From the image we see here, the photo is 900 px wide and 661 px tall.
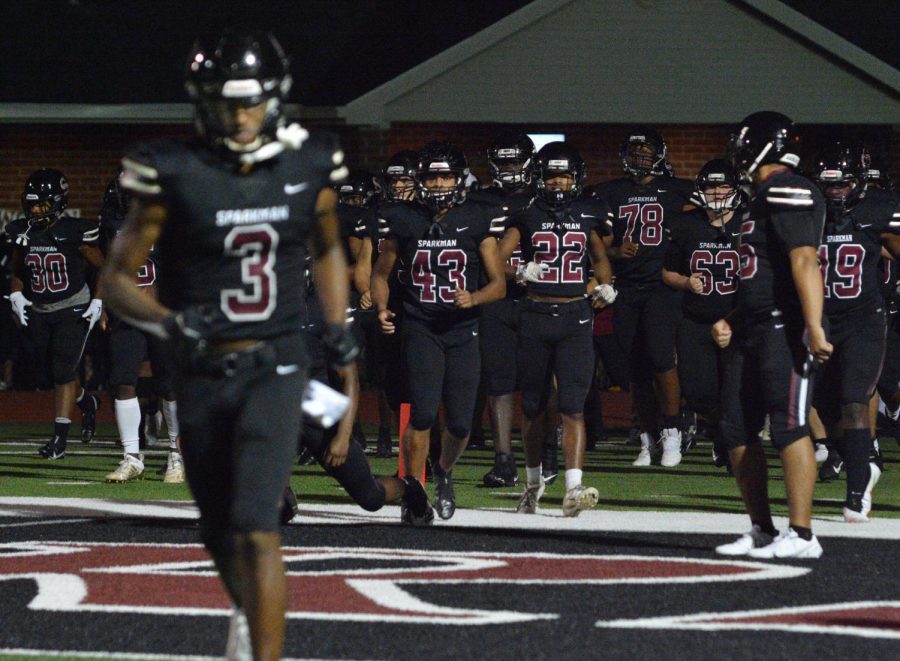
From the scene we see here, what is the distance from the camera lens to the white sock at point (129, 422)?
41.8 feet

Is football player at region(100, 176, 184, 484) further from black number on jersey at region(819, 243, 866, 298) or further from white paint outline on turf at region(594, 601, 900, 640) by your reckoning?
white paint outline on turf at region(594, 601, 900, 640)

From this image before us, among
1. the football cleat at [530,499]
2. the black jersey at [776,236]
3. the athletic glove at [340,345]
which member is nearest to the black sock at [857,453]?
the football cleat at [530,499]

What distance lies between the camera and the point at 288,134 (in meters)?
5.62

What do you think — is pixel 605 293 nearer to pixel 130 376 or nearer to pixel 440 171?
pixel 440 171

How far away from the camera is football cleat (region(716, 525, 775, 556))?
8.70 meters

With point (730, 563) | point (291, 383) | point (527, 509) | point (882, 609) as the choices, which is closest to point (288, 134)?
point (291, 383)

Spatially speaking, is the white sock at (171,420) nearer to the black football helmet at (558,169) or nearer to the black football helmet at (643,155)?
the black football helmet at (558,169)

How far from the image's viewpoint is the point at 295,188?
5.58 meters

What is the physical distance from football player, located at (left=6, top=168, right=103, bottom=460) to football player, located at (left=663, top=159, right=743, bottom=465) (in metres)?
4.33

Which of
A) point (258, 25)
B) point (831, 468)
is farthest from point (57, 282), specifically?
point (258, 25)

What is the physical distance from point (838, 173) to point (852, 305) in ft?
2.41

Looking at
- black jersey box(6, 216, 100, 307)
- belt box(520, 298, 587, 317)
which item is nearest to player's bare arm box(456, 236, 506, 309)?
belt box(520, 298, 587, 317)

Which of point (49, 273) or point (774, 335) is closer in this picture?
point (774, 335)

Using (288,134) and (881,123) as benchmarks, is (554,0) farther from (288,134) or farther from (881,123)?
(288,134)
